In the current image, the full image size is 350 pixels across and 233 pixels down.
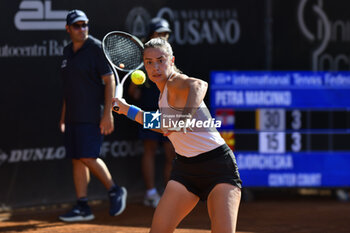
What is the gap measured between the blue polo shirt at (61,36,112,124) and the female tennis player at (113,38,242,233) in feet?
7.28

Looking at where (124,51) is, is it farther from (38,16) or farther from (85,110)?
(38,16)

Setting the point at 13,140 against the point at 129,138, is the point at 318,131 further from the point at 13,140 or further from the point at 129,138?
the point at 13,140

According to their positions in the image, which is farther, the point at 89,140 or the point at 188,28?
the point at 188,28

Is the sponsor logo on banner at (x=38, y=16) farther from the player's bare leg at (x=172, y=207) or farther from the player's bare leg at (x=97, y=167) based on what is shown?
the player's bare leg at (x=172, y=207)

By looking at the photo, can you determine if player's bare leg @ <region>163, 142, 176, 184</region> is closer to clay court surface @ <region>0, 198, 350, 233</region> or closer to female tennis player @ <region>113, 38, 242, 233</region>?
clay court surface @ <region>0, 198, 350, 233</region>

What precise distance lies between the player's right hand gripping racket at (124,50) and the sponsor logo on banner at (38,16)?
2.04 metres

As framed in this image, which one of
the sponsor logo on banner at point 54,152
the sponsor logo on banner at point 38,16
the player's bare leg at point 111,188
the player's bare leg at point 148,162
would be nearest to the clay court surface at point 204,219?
the player's bare leg at point 111,188

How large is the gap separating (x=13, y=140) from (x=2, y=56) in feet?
2.82

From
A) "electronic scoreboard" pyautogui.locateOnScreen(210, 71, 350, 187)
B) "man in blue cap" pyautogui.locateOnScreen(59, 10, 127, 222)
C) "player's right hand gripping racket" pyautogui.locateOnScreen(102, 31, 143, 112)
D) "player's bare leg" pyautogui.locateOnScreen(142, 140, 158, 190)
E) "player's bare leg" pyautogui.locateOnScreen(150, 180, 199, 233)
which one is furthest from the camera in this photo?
"electronic scoreboard" pyautogui.locateOnScreen(210, 71, 350, 187)

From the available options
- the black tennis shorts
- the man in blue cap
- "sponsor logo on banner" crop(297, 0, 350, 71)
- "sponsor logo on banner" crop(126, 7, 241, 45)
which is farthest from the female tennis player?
"sponsor logo on banner" crop(297, 0, 350, 71)

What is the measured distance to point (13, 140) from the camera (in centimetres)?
712

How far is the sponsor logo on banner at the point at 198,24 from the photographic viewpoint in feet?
25.8

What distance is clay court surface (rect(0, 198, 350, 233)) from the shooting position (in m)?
6.34

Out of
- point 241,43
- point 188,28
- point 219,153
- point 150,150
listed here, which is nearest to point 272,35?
point 241,43
